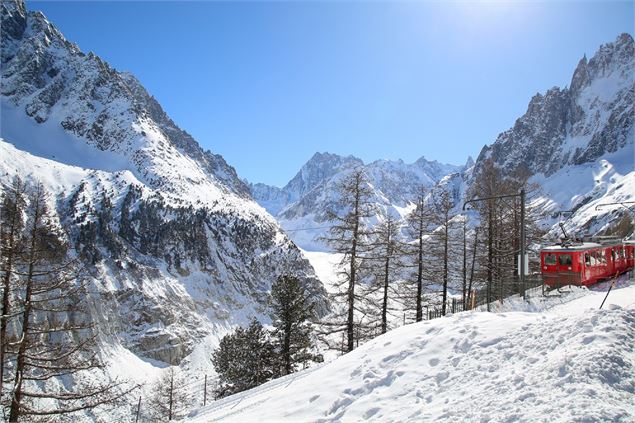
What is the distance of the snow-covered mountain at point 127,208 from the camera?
81.4 metres

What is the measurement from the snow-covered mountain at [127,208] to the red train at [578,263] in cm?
4865

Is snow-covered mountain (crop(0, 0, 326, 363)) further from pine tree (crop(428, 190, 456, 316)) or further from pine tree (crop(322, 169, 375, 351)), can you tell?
pine tree (crop(428, 190, 456, 316))

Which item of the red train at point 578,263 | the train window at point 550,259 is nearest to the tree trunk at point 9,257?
the red train at point 578,263

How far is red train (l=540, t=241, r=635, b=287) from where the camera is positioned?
23.6m

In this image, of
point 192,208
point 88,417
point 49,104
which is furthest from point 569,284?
point 49,104

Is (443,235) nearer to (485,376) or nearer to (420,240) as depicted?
(420,240)

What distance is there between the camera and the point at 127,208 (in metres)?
98.1

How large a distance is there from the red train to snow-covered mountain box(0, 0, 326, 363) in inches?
1915

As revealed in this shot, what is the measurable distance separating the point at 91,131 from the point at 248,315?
89.1m

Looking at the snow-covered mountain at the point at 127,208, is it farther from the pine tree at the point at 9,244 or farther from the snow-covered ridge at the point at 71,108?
the pine tree at the point at 9,244

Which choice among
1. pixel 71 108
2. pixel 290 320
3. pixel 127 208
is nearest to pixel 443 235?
pixel 290 320

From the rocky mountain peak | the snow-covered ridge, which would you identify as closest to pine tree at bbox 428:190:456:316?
the snow-covered ridge

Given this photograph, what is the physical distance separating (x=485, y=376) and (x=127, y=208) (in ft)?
342

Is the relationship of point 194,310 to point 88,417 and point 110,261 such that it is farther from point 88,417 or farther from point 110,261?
point 88,417
